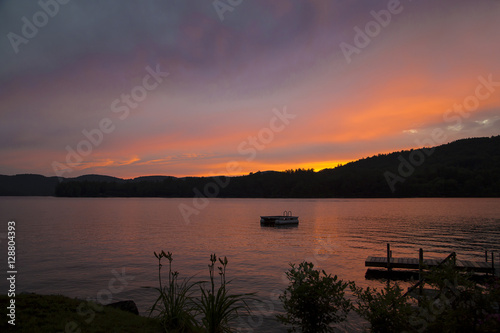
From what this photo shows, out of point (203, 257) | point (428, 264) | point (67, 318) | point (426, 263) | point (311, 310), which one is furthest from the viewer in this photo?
point (203, 257)

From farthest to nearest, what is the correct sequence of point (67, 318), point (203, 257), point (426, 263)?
point (203, 257)
point (426, 263)
point (67, 318)

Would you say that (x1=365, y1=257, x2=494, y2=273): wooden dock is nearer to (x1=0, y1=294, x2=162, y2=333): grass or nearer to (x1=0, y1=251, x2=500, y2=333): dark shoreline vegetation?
(x1=0, y1=251, x2=500, y2=333): dark shoreline vegetation

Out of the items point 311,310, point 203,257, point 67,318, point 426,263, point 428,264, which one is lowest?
point 203,257

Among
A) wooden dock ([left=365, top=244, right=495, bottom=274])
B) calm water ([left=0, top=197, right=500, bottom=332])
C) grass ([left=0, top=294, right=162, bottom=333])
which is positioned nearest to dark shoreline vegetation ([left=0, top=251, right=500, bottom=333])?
grass ([left=0, top=294, right=162, bottom=333])

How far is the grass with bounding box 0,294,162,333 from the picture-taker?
833 cm

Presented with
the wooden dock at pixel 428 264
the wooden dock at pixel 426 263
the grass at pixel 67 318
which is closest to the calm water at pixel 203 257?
the wooden dock at pixel 428 264

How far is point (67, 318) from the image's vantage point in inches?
356

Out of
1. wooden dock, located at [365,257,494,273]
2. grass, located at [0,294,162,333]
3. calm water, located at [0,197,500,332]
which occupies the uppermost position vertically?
grass, located at [0,294,162,333]

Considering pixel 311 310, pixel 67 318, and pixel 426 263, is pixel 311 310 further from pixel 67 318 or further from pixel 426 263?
pixel 426 263

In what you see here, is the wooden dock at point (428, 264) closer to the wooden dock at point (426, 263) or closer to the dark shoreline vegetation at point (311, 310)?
the wooden dock at point (426, 263)

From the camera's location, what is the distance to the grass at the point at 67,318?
27.3 ft

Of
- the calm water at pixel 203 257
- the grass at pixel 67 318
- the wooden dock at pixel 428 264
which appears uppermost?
the grass at pixel 67 318

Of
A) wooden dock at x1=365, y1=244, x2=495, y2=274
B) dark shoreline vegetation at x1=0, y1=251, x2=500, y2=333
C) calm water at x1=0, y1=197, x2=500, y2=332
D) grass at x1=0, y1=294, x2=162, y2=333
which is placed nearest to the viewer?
dark shoreline vegetation at x1=0, y1=251, x2=500, y2=333

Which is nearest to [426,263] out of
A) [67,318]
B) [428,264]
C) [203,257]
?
[428,264]
